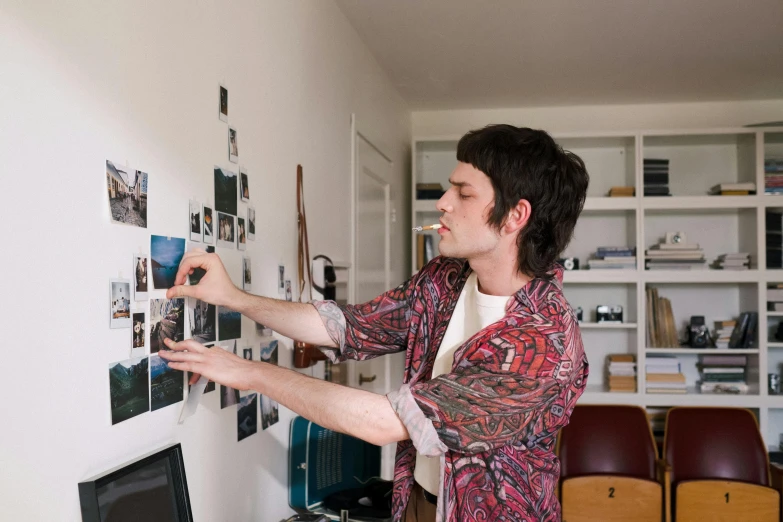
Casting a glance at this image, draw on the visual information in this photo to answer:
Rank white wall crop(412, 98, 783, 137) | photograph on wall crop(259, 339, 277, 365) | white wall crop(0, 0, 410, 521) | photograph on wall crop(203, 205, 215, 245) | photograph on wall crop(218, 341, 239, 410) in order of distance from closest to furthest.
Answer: white wall crop(0, 0, 410, 521)
photograph on wall crop(203, 205, 215, 245)
photograph on wall crop(218, 341, 239, 410)
photograph on wall crop(259, 339, 277, 365)
white wall crop(412, 98, 783, 137)

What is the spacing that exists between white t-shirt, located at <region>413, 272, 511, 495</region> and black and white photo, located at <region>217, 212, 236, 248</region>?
0.61 metres

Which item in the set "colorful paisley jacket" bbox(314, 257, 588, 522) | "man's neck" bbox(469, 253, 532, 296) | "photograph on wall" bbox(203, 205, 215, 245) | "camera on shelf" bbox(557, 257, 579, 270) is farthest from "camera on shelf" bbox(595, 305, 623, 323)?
"photograph on wall" bbox(203, 205, 215, 245)

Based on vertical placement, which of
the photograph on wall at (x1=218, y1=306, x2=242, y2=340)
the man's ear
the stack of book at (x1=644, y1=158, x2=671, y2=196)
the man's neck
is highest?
the stack of book at (x1=644, y1=158, x2=671, y2=196)

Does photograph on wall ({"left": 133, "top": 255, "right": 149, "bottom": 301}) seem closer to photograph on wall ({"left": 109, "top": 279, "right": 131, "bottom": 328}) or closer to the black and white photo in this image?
photograph on wall ({"left": 109, "top": 279, "right": 131, "bottom": 328})

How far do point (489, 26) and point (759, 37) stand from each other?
4.43 ft

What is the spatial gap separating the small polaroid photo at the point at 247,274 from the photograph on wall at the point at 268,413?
13.7 inches

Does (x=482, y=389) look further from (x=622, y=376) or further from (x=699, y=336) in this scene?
(x=699, y=336)

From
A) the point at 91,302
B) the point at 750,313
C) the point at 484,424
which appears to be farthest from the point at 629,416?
the point at 91,302

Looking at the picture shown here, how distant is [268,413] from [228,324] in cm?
44

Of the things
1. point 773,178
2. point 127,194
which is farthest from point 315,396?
point 773,178

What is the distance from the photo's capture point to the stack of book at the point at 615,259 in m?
4.72

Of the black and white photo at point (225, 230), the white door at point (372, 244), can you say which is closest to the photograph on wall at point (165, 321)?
the black and white photo at point (225, 230)

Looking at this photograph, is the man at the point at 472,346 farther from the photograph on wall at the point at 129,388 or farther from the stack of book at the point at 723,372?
the stack of book at the point at 723,372

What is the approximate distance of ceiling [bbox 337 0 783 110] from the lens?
125 inches
